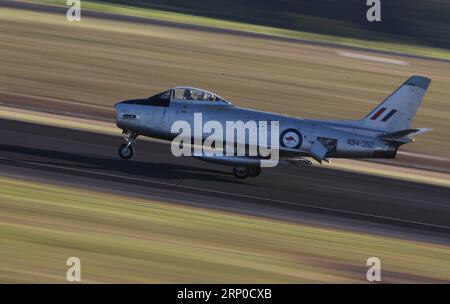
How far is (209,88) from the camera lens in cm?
4472

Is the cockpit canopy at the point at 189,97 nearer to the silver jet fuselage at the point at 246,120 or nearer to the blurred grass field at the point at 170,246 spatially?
the silver jet fuselage at the point at 246,120

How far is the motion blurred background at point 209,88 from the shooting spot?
1669cm

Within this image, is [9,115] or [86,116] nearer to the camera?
[9,115]

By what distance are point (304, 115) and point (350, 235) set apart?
2118cm

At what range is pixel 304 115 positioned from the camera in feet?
135

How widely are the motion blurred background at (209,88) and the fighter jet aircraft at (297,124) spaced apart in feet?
4.40

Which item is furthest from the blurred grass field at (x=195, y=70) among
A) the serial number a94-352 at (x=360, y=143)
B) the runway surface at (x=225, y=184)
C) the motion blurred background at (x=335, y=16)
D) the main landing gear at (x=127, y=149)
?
the motion blurred background at (x=335, y=16)

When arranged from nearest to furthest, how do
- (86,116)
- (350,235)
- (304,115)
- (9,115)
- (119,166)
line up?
(350,235)
(119,166)
(9,115)
(86,116)
(304,115)

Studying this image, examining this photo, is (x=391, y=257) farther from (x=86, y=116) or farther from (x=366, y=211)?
(x=86, y=116)

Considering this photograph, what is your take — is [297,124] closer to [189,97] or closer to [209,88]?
[189,97]

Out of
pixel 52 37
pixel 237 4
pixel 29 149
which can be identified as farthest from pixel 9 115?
pixel 237 4

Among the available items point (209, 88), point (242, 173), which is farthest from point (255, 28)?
point (242, 173)

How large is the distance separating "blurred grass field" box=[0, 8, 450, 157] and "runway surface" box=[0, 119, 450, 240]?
9027mm

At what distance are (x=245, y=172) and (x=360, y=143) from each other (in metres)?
3.67
